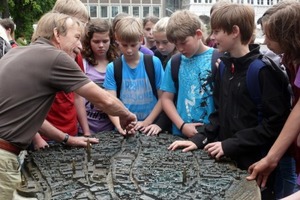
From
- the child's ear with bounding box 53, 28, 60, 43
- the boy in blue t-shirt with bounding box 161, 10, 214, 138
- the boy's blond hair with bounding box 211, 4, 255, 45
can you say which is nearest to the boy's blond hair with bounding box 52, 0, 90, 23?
the boy in blue t-shirt with bounding box 161, 10, 214, 138

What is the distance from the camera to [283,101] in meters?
3.12

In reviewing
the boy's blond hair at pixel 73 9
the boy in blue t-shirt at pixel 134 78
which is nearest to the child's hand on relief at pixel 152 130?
the boy in blue t-shirt at pixel 134 78

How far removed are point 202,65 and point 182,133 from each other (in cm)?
55

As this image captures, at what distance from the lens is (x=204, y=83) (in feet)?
12.4

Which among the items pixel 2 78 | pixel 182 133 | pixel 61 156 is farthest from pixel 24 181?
pixel 182 133

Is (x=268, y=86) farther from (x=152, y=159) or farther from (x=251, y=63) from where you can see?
(x=152, y=159)

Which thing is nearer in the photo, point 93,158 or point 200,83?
point 93,158

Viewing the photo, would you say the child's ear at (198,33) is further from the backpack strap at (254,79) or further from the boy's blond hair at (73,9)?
the boy's blond hair at (73,9)

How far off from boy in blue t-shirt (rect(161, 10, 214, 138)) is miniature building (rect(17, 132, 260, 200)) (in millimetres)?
424

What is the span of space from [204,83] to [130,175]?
1.24 m

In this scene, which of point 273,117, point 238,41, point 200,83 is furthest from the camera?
point 200,83

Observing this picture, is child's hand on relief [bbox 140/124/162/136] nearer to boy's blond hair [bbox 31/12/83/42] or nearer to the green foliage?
boy's blond hair [bbox 31/12/83/42]

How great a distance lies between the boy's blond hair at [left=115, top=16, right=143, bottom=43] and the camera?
13.7ft

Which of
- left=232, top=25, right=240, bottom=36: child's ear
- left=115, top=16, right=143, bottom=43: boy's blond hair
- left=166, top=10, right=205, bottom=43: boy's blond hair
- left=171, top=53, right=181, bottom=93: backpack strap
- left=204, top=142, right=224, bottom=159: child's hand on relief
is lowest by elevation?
left=204, top=142, right=224, bottom=159: child's hand on relief
